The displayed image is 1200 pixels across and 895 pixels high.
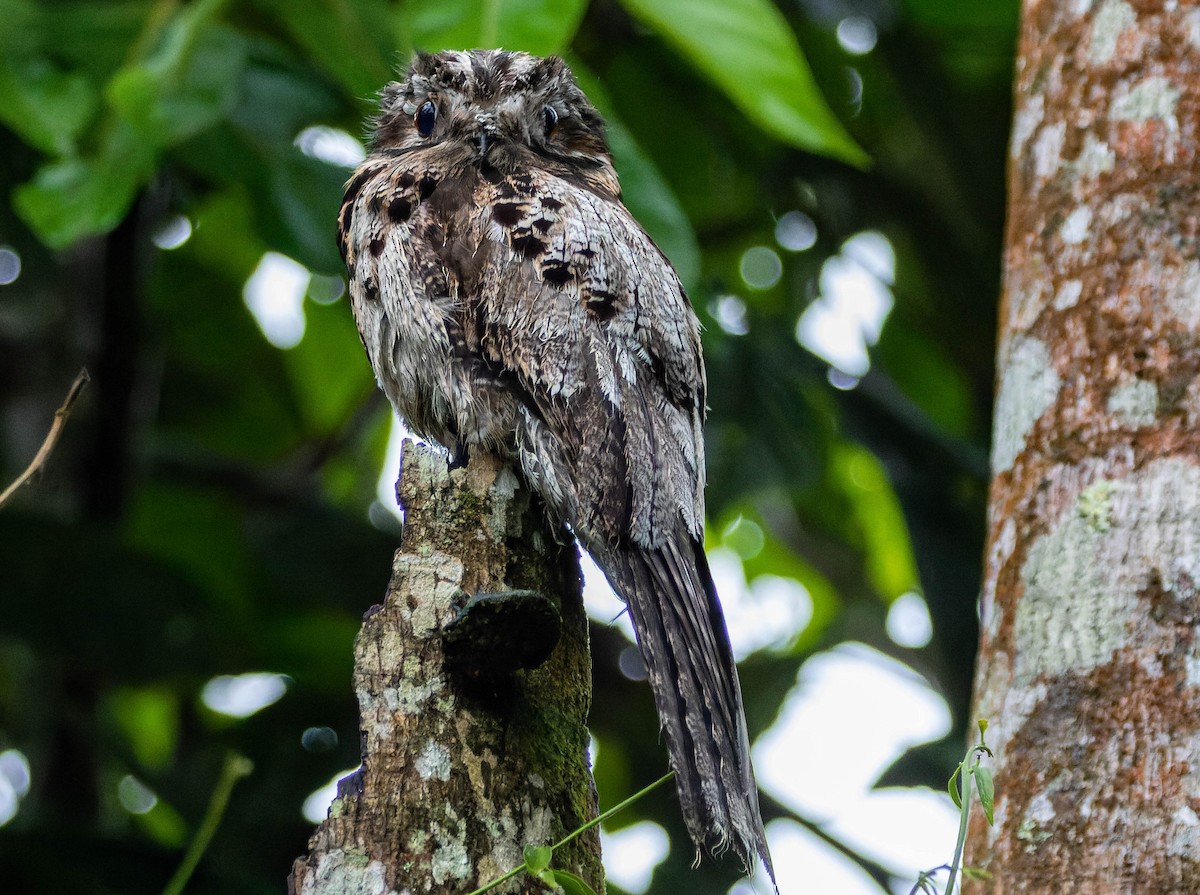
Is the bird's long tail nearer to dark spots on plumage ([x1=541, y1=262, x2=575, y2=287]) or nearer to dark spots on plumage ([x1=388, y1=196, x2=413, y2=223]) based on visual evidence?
dark spots on plumage ([x1=541, y1=262, x2=575, y2=287])

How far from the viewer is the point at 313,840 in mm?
2381

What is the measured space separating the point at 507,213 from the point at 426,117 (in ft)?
3.04

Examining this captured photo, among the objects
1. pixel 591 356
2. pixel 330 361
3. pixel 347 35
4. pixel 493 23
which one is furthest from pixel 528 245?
pixel 330 361

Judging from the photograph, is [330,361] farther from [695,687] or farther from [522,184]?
[695,687]

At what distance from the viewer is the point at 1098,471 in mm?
3246

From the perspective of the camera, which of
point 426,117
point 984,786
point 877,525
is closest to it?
point 984,786

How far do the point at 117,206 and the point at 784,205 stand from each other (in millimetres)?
3069

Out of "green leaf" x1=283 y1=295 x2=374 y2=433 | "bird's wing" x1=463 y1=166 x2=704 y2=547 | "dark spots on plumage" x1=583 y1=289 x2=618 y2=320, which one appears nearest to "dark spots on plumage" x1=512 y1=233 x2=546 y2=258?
"bird's wing" x1=463 y1=166 x2=704 y2=547

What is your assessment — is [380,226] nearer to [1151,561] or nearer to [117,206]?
[117,206]

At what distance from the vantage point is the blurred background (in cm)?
419

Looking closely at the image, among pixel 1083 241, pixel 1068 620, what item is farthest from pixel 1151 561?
pixel 1083 241

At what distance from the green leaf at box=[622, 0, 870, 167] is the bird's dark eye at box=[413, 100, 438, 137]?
71 centimetres

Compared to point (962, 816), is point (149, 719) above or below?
below

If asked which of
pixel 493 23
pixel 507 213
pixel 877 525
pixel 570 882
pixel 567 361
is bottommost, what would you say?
pixel 877 525
